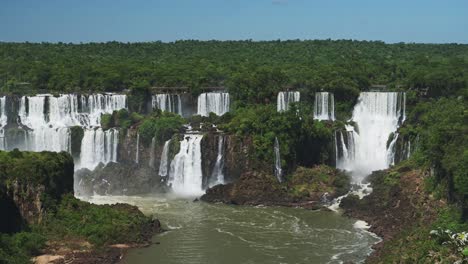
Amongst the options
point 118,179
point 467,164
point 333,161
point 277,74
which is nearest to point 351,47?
point 277,74

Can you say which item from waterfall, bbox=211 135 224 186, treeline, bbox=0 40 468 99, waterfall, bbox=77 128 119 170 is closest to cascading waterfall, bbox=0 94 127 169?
waterfall, bbox=77 128 119 170

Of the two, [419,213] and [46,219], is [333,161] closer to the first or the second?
[419,213]

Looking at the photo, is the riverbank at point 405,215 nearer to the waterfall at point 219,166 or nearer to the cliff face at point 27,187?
the waterfall at point 219,166

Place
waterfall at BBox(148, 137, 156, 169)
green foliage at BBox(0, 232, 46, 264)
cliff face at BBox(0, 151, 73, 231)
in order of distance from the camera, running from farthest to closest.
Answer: waterfall at BBox(148, 137, 156, 169)
cliff face at BBox(0, 151, 73, 231)
green foliage at BBox(0, 232, 46, 264)

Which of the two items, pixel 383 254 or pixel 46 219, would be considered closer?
pixel 383 254

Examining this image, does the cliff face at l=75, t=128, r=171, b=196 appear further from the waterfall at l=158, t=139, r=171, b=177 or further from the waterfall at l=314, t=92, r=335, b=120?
the waterfall at l=314, t=92, r=335, b=120

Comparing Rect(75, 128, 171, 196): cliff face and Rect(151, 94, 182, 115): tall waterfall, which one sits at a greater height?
Rect(151, 94, 182, 115): tall waterfall
